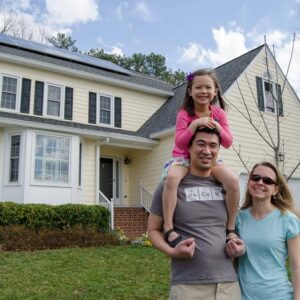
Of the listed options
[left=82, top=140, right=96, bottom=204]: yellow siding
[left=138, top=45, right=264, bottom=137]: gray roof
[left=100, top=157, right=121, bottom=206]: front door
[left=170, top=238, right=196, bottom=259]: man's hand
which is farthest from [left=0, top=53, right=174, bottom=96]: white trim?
[left=170, top=238, right=196, bottom=259]: man's hand

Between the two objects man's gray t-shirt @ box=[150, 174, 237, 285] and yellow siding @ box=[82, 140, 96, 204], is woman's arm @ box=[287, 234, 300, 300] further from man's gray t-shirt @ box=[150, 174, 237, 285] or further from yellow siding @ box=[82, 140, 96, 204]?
yellow siding @ box=[82, 140, 96, 204]

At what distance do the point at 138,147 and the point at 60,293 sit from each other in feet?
32.6

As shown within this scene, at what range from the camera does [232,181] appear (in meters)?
2.24

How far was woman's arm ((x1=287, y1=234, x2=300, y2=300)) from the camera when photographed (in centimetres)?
214

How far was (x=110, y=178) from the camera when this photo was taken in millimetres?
15719

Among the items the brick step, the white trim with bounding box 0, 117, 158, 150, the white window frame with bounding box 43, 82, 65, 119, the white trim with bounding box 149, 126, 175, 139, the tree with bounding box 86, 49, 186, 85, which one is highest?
the tree with bounding box 86, 49, 186, 85

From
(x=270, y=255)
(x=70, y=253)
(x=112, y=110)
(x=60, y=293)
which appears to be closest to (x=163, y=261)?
(x=70, y=253)

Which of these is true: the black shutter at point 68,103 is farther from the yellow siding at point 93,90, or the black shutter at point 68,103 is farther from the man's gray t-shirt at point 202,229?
the man's gray t-shirt at point 202,229

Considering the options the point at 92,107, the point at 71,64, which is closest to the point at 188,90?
the point at 92,107

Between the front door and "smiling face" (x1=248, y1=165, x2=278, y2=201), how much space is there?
13.3 metres

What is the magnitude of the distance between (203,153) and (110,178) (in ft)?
44.9

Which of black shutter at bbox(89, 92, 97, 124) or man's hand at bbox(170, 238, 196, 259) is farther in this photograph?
black shutter at bbox(89, 92, 97, 124)

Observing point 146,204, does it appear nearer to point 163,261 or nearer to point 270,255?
point 163,261

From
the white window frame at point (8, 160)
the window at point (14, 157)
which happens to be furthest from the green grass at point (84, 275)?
the window at point (14, 157)
